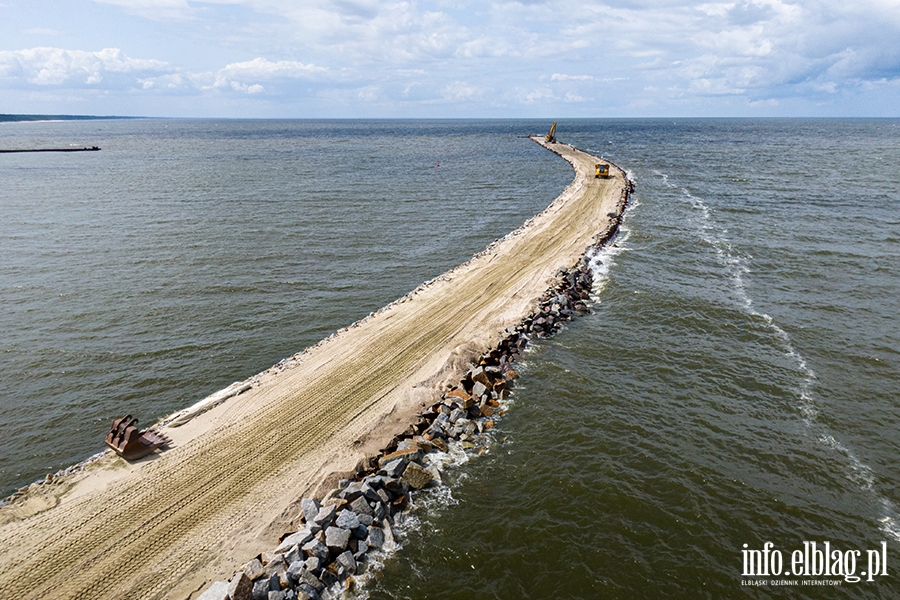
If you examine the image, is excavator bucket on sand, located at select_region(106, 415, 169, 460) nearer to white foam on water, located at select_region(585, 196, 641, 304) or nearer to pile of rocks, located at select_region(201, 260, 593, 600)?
pile of rocks, located at select_region(201, 260, 593, 600)

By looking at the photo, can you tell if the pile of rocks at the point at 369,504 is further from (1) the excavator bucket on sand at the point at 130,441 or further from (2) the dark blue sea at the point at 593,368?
(1) the excavator bucket on sand at the point at 130,441

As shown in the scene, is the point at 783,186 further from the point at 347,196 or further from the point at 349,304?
the point at 349,304

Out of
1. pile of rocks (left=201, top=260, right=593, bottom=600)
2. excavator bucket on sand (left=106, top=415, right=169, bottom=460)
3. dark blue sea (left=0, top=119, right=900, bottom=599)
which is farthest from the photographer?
excavator bucket on sand (left=106, top=415, right=169, bottom=460)

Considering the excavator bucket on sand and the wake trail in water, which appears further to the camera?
the excavator bucket on sand

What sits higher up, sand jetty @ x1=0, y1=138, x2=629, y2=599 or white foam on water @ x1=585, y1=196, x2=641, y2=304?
white foam on water @ x1=585, y1=196, x2=641, y2=304

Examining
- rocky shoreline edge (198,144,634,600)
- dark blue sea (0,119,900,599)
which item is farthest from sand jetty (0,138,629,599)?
dark blue sea (0,119,900,599)

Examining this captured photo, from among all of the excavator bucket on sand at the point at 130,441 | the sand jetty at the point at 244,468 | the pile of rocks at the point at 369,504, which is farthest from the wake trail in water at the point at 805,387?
the excavator bucket on sand at the point at 130,441
